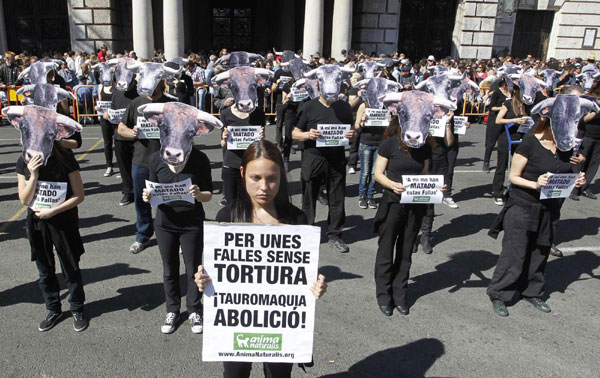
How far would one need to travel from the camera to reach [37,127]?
3.98 meters

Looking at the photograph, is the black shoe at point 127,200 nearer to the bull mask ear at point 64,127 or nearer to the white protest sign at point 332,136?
the white protest sign at point 332,136

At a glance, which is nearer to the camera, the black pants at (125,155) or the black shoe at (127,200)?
the black pants at (125,155)

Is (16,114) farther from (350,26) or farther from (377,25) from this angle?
(377,25)

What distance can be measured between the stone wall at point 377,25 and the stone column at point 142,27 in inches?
395

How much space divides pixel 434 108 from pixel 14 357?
427 cm

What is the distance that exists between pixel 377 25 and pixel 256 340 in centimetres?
2369

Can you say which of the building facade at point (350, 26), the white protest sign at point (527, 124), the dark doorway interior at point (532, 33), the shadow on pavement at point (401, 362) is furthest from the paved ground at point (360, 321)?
the dark doorway interior at point (532, 33)

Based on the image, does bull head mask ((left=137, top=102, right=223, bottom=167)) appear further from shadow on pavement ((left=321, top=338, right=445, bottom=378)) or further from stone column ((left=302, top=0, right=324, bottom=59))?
stone column ((left=302, top=0, right=324, bottom=59))

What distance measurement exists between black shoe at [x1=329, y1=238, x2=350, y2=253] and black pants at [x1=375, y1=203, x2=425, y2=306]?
4.63 feet

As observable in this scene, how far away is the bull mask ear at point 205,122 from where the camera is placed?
413 centimetres

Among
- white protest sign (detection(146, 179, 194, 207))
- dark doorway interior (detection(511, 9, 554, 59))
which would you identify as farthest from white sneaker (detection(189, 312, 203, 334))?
dark doorway interior (detection(511, 9, 554, 59))

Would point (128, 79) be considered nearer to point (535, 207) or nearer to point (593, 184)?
point (535, 207)

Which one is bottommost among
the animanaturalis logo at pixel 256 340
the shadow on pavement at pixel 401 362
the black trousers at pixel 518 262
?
the shadow on pavement at pixel 401 362

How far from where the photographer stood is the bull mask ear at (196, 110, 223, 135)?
4.13 meters
